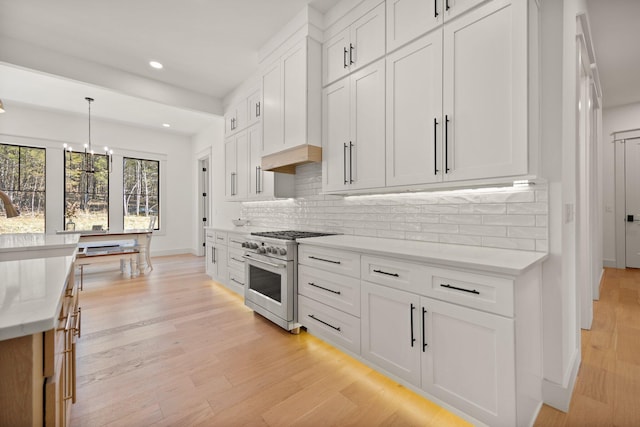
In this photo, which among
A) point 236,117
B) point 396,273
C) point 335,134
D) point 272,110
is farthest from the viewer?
point 236,117

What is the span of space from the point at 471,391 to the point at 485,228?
1023mm

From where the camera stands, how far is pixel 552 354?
1731 mm

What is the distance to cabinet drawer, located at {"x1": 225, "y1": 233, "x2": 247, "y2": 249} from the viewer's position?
3768 millimetres

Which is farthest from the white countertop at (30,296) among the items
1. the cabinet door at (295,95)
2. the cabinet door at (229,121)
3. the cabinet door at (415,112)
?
the cabinet door at (229,121)

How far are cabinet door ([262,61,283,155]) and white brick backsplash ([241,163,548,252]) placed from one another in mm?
485

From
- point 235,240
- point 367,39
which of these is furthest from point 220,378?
point 367,39

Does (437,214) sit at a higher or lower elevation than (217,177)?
lower

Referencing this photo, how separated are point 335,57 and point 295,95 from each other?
54cm

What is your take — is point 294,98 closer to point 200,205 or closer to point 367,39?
point 367,39

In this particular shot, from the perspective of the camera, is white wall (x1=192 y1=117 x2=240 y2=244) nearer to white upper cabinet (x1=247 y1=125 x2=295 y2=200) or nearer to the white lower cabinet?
white upper cabinet (x1=247 y1=125 x2=295 y2=200)

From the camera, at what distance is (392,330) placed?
1.85 m

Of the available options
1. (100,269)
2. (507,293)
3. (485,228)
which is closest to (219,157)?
(100,269)

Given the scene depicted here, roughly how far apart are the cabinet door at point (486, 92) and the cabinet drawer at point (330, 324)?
1.28 metres

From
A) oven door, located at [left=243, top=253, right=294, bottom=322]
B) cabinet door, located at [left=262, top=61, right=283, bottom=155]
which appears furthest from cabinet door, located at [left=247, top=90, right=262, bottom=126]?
oven door, located at [left=243, top=253, right=294, bottom=322]
